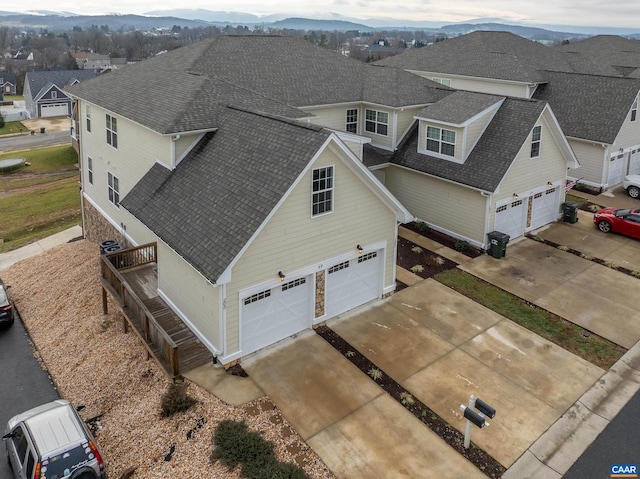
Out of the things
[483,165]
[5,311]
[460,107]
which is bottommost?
[5,311]

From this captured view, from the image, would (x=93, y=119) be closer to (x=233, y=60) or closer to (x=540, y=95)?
(x=233, y=60)

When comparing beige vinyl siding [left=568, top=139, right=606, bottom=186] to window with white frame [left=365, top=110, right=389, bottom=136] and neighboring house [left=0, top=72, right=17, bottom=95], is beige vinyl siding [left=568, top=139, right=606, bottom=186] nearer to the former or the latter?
window with white frame [left=365, top=110, right=389, bottom=136]

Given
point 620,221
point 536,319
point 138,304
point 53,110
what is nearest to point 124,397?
point 138,304

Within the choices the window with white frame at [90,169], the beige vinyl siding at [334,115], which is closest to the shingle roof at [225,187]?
the beige vinyl siding at [334,115]

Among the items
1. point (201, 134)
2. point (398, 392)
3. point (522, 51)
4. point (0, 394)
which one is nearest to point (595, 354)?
point (398, 392)

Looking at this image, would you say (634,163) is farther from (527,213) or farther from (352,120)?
(352,120)

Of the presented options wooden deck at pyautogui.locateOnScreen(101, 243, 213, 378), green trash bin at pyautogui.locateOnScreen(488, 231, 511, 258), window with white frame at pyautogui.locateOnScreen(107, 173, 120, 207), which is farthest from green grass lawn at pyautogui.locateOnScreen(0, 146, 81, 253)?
green trash bin at pyautogui.locateOnScreen(488, 231, 511, 258)

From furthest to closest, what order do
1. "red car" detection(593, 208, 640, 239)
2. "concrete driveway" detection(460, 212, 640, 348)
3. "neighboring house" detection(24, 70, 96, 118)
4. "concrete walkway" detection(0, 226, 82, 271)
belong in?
"neighboring house" detection(24, 70, 96, 118), "concrete walkway" detection(0, 226, 82, 271), "red car" detection(593, 208, 640, 239), "concrete driveway" detection(460, 212, 640, 348)
